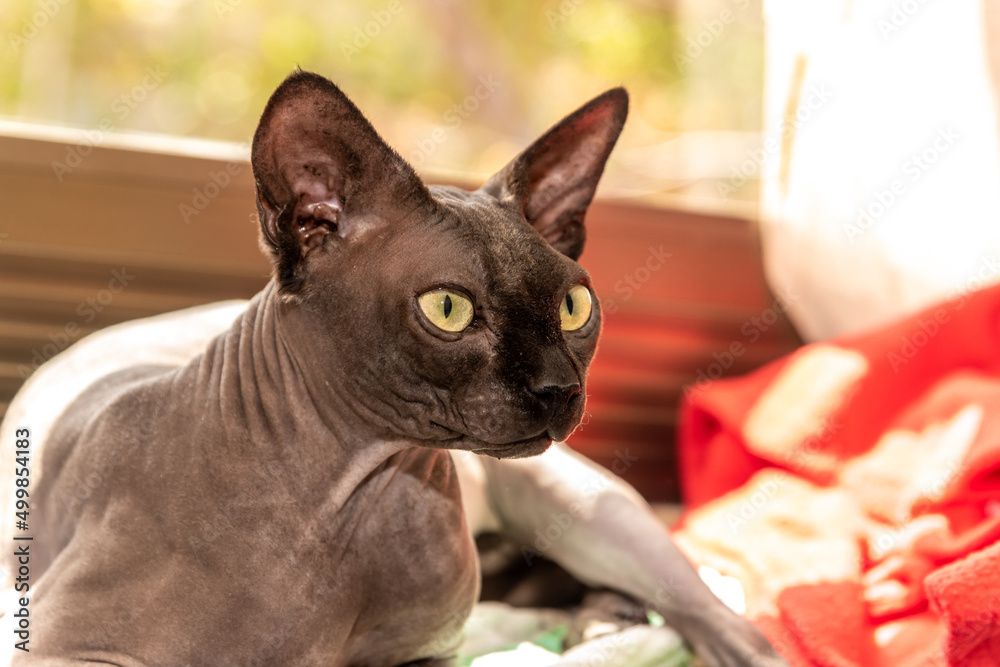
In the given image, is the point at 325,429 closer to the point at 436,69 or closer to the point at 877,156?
the point at 877,156

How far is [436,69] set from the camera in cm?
275

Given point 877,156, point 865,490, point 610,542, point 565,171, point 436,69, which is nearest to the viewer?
point 565,171

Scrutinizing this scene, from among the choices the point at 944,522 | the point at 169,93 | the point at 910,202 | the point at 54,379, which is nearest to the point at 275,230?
the point at 54,379

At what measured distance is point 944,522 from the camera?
1302mm

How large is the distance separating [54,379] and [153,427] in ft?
1.32

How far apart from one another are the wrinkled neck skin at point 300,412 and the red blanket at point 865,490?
26.4 inches

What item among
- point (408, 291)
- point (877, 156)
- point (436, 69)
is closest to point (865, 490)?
point (877, 156)

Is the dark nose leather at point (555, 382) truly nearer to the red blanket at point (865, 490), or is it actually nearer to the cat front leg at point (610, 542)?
the cat front leg at point (610, 542)

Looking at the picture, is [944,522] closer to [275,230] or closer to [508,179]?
[508,179]

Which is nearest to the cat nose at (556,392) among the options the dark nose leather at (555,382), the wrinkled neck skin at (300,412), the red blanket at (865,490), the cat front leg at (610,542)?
the dark nose leather at (555,382)

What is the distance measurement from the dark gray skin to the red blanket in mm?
591

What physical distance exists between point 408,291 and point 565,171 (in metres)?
0.34

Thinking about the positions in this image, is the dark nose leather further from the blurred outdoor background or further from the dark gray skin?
the blurred outdoor background

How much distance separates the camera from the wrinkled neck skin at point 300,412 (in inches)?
33.8
